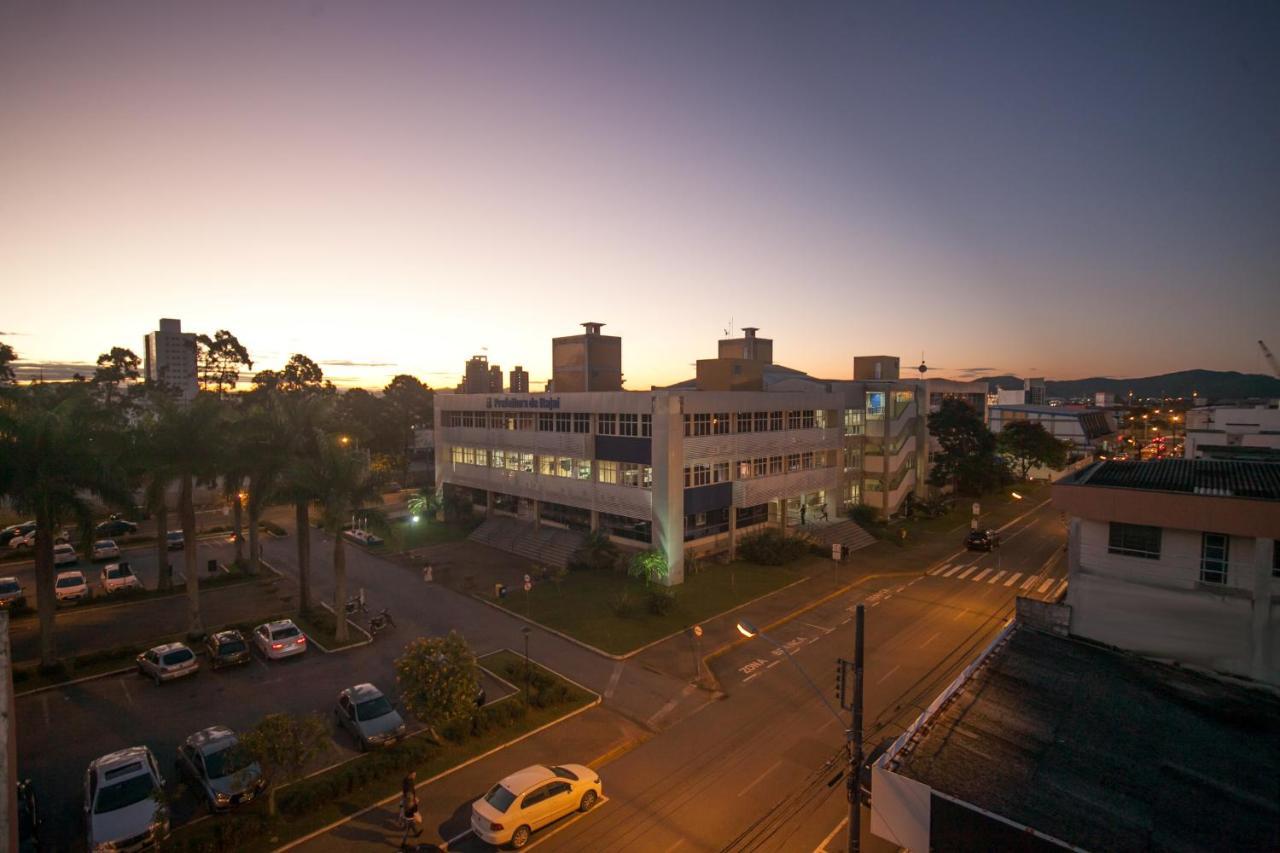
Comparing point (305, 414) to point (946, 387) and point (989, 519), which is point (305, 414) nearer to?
point (989, 519)

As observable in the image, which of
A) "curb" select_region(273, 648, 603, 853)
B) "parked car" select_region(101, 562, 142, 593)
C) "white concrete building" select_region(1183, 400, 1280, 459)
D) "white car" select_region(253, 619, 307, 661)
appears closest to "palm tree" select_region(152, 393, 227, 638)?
"white car" select_region(253, 619, 307, 661)

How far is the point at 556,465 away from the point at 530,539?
5882 millimetres

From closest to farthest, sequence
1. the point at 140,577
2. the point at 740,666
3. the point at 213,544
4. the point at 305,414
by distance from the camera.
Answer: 1. the point at 740,666
2. the point at 305,414
3. the point at 140,577
4. the point at 213,544

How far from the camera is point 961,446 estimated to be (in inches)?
2516

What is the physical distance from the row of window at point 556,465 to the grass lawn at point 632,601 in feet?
21.3

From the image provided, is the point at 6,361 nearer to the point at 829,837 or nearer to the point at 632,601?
the point at 632,601

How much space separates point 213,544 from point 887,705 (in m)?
50.9

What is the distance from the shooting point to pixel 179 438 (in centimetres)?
2859

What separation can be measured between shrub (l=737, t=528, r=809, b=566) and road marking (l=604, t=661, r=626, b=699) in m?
17.4

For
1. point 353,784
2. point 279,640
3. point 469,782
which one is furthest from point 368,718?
point 279,640

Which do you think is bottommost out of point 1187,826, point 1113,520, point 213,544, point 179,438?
point 213,544

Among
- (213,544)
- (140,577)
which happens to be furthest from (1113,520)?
(213,544)

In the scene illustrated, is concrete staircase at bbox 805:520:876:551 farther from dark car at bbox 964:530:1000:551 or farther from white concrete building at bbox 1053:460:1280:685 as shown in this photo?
white concrete building at bbox 1053:460:1280:685

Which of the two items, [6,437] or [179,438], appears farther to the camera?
[179,438]
